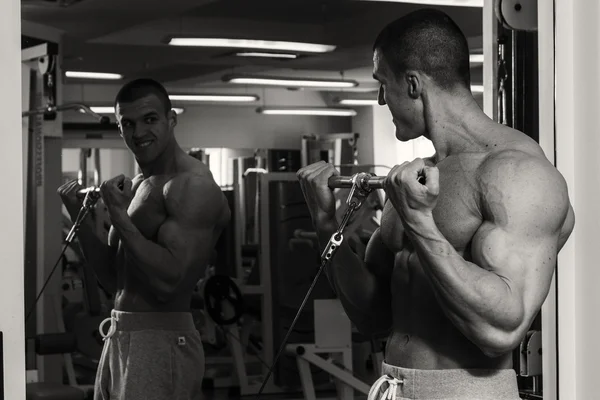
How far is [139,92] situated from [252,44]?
151 cm

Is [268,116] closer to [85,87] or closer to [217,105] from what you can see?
[217,105]

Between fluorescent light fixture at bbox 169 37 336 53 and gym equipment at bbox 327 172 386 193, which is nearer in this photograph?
gym equipment at bbox 327 172 386 193

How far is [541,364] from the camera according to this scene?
7.17ft

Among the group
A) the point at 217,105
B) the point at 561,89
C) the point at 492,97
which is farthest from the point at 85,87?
the point at 561,89

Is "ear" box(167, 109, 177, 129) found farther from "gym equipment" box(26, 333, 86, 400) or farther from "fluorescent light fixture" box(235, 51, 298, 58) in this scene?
"fluorescent light fixture" box(235, 51, 298, 58)

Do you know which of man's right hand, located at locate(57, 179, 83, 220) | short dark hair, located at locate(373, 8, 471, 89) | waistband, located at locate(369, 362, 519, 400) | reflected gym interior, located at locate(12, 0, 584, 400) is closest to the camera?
waistband, located at locate(369, 362, 519, 400)

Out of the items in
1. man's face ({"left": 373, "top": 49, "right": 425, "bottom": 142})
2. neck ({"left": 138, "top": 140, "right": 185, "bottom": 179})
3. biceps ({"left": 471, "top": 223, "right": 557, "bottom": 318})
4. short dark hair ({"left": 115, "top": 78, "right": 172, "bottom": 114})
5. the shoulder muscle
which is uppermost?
short dark hair ({"left": 115, "top": 78, "right": 172, "bottom": 114})

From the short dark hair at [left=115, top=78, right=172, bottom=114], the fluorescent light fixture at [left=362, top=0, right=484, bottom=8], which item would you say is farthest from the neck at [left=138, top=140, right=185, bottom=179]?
the fluorescent light fixture at [left=362, top=0, right=484, bottom=8]

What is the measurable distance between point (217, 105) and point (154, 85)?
65cm

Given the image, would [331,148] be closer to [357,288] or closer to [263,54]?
[263,54]

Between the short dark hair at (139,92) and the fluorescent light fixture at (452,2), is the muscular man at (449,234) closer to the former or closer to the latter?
the short dark hair at (139,92)

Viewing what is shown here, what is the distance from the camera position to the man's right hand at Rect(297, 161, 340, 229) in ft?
6.46

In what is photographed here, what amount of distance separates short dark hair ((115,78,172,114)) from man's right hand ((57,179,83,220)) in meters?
0.36

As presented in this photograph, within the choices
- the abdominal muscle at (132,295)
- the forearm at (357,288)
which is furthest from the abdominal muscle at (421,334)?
the abdominal muscle at (132,295)
